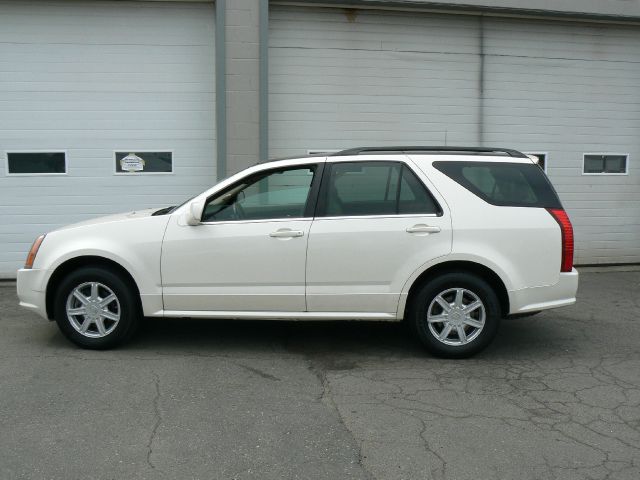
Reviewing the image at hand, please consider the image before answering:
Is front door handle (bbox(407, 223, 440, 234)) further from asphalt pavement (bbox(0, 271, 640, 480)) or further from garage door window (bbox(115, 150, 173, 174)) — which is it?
garage door window (bbox(115, 150, 173, 174))

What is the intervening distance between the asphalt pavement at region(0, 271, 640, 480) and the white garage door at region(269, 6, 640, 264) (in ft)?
12.8

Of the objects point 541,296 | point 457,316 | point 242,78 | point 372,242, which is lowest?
point 457,316

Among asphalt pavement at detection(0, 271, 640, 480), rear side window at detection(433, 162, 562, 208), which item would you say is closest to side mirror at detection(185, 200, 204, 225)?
asphalt pavement at detection(0, 271, 640, 480)

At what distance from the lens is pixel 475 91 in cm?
1010

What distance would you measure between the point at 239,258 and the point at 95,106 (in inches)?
189

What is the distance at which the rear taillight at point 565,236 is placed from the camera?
5609 millimetres

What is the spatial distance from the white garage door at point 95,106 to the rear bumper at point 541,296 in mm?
5299

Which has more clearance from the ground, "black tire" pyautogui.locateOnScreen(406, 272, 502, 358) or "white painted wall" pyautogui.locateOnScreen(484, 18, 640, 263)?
"white painted wall" pyautogui.locateOnScreen(484, 18, 640, 263)

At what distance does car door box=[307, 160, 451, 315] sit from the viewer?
560 centimetres

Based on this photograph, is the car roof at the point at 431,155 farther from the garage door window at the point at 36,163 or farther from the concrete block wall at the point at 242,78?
the garage door window at the point at 36,163

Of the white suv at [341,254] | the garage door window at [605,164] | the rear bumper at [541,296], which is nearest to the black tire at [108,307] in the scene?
the white suv at [341,254]

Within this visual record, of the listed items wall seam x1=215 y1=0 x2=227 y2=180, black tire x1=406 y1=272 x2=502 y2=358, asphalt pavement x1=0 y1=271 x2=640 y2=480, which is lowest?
asphalt pavement x1=0 y1=271 x2=640 y2=480

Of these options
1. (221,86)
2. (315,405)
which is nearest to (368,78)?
(221,86)

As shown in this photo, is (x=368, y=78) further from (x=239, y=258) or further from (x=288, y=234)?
(x=239, y=258)
